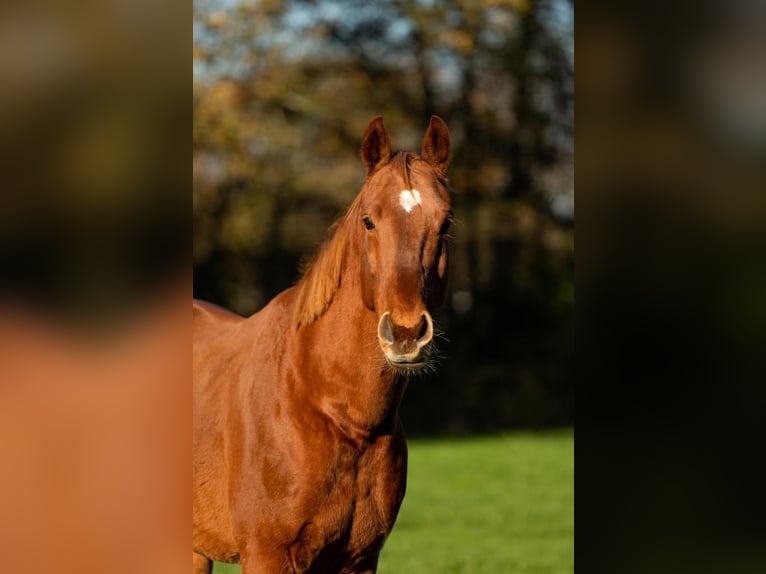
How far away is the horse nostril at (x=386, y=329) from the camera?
2.71 meters

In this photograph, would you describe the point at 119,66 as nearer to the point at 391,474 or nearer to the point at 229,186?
the point at 391,474

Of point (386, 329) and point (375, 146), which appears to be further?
point (375, 146)

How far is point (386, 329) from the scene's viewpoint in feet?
8.97

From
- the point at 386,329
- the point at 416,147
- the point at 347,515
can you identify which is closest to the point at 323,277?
the point at 386,329

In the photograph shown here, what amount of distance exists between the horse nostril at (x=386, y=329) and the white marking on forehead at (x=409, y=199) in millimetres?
361

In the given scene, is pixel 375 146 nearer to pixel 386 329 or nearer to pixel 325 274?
pixel 325 274

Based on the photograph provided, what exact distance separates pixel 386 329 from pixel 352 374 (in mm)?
458

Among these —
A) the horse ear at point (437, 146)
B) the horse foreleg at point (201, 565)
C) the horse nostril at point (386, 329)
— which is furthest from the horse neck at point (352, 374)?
the horse foreleg at point (201, 565)

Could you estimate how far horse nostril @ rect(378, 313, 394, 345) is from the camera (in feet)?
8.89

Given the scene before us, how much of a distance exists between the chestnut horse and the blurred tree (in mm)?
9266

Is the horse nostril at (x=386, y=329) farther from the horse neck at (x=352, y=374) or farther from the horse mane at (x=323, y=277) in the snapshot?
the horse mane at (x=323, y=277)

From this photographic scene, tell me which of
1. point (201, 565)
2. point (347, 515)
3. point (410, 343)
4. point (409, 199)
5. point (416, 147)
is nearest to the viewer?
point (410, 343)

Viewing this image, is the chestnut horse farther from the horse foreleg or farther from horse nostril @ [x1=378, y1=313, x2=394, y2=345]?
the horse foreleg

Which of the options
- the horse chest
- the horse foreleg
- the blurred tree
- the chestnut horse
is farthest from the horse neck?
the blurred tree
